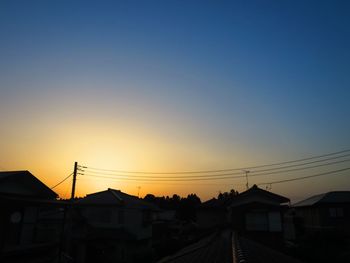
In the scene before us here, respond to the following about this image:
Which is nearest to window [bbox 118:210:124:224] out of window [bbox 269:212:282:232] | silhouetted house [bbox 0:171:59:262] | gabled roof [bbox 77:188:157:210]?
gabled roof [bbox 77:188:157:210]

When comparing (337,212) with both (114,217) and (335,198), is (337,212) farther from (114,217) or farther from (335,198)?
(114,217)

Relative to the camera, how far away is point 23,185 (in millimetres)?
20547

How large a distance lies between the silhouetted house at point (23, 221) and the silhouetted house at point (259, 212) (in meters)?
18.9

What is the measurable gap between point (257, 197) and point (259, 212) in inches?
98.6

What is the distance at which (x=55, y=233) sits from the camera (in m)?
20.9

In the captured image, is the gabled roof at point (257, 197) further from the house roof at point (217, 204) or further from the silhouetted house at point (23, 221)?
the silhouetted house at point (23, 221)

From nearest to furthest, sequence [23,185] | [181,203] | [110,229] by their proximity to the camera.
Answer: [23,185], [110,229], [181,203]

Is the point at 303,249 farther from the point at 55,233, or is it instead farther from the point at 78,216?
the point at 78,216

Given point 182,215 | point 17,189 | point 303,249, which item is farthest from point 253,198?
point 182,215

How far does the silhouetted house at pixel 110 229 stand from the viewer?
28.7 meters

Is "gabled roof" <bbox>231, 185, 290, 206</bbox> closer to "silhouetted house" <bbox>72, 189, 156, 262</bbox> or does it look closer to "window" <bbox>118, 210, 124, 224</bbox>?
"silhouetted house" <bbox>72, 189, 156, 262</bbox>

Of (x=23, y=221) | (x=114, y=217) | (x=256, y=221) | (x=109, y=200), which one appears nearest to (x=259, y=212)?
(x=256, y=221)

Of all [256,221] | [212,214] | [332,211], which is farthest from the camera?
[212,214]

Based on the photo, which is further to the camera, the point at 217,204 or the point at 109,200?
the point at 217,204
